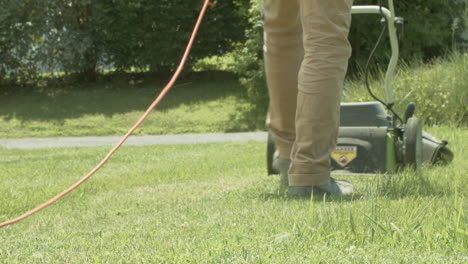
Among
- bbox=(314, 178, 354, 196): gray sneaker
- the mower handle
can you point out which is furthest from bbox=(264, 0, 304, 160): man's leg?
the mower handle

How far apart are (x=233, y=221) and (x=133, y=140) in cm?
624

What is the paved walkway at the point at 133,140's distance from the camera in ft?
27.1

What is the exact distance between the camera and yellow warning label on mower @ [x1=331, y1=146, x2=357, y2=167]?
12.6 ft

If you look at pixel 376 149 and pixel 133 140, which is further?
pixel 133 140

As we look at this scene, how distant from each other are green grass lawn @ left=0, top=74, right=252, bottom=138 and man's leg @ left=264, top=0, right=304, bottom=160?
6.07 metres

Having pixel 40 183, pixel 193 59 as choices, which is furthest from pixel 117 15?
pixel 40 183

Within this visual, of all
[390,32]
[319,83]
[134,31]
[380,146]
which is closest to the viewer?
[319,83]

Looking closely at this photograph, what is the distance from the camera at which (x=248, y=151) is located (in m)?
6.42

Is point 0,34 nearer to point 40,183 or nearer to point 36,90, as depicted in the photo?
point 36,90

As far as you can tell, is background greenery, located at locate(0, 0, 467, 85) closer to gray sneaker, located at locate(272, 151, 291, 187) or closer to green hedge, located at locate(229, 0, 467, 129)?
green hedge, located at locate(229, 0, 467, 129)

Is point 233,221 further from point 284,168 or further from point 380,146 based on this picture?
point 380,146

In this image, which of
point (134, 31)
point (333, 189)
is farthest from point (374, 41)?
point (333, 189)

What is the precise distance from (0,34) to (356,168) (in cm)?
940

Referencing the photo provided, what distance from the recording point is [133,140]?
8578 mm
